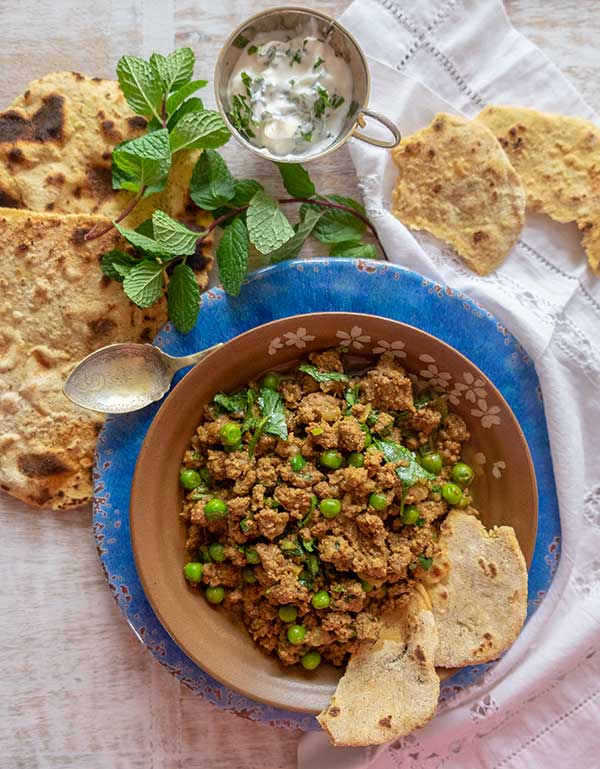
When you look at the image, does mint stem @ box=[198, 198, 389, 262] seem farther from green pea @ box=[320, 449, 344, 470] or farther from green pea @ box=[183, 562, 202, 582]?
green pea @ box=[183, 562, 202, 582]

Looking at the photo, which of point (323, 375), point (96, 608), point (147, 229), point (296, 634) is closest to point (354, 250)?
point (323, 375)

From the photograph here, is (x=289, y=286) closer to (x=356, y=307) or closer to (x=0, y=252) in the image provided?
(x=356, y=307)

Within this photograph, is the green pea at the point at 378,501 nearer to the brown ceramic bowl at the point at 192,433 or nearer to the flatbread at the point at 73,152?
the brown ceramic bowl at the point at 192,433

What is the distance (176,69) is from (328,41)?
0.64 m

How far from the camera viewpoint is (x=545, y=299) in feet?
10.4

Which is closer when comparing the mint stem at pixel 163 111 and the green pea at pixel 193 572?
the green pea at pixel 193 572

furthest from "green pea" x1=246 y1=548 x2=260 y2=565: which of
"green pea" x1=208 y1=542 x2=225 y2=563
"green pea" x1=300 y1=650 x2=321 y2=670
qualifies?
"green pea" x1=300 y1=650 x2=321 y2=670

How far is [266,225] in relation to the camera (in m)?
2.95

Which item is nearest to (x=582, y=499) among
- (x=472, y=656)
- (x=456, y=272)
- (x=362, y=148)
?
(x=472, y=656)

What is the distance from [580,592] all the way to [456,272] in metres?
1.54

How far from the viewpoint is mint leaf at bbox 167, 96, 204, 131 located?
9.83 ft

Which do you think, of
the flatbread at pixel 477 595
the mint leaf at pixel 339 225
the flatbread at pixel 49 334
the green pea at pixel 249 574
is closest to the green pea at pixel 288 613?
the green pea at pixel 249 574

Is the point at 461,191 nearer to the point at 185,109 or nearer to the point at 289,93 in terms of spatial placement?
the point at 289,93

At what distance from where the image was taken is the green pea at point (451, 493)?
2.85 m
